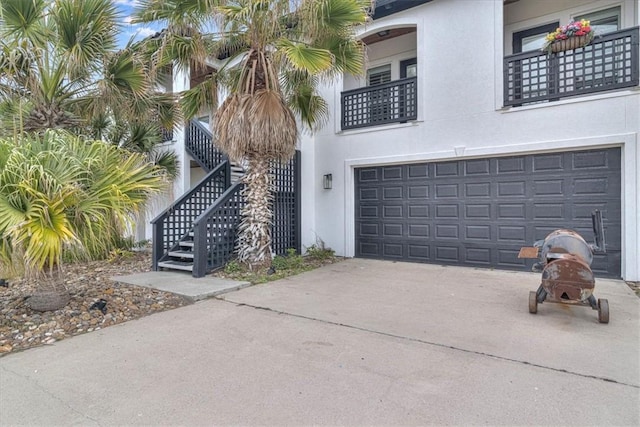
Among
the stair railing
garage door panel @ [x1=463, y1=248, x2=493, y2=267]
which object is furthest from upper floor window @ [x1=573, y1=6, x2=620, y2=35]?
the stair railing

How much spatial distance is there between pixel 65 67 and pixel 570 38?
28.7 ft

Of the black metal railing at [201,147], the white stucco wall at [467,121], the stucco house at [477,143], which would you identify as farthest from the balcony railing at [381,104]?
the black metal railing at [201,147]

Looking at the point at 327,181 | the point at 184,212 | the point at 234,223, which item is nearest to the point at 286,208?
the point at 327,181

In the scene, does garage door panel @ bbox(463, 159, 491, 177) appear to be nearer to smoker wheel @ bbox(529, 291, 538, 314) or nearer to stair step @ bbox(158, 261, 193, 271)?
smoker wheel @ bbox(529, 291, 538, 314)

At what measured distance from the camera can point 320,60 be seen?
5980mm

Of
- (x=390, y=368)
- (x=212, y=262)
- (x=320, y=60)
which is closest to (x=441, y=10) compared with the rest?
(x=320, y=60)

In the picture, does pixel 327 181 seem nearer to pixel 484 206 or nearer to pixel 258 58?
pixel 258 58

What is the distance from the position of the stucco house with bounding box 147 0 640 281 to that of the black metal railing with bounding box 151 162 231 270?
81 millimetres

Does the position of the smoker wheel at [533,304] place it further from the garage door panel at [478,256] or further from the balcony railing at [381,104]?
the balcony railing at [381,104]

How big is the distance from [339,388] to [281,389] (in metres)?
0.45

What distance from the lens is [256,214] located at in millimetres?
7336

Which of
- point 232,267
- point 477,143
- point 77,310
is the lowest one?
point 77,310

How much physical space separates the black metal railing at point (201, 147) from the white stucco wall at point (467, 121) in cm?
247

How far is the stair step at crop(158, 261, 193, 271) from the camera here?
7.12 meters
